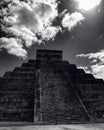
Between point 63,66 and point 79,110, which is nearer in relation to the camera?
point 79,110

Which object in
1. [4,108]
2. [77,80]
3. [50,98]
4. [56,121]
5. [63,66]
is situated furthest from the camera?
[63,66]

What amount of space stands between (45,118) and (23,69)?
27.3 feet

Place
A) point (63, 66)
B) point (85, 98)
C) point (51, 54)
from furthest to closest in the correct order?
point (51, 54)
point (63, 66)
point (85, 98)

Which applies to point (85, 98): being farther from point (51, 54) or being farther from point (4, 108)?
point (51, 54)

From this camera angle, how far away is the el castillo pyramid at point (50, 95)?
15.8 metres

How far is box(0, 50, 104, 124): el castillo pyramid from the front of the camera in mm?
15820

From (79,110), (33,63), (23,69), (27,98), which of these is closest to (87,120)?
(79,110)

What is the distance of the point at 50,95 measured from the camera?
59.6 feet

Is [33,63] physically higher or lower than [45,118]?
higher

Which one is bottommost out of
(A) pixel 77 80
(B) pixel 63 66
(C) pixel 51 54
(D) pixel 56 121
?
(D) pixel 56 121

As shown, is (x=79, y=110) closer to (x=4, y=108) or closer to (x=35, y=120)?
(x=35, y=120)

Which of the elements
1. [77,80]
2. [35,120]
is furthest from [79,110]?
[77,80]

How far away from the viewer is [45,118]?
15016 millimetres

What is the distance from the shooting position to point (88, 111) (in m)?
16.8
